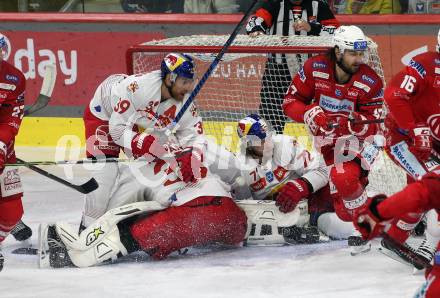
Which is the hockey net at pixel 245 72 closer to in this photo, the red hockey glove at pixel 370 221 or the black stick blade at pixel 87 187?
the black stick blade at pixel 87 187

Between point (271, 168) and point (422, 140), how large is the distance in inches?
45.2

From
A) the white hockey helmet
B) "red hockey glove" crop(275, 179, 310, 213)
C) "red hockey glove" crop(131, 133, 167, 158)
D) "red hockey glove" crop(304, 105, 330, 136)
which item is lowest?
"red hockey glove" crop(275, 179, 310, 213)

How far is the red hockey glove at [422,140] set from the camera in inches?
209

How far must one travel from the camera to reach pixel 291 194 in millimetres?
6105

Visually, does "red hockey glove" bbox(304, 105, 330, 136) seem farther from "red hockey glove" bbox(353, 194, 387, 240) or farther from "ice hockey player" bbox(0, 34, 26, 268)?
"red hockey glove" bbox(353, 194, 387, 240)

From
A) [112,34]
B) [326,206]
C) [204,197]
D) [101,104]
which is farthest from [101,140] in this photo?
[112,34]

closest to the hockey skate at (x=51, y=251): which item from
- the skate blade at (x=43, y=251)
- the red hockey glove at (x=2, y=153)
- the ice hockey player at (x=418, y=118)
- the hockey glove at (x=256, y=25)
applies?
the skate blade at (x=43, y=251)

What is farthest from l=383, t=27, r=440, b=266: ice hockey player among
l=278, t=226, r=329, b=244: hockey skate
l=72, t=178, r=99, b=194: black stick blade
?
l=72, t=178, r=99, b=194: black stick blade

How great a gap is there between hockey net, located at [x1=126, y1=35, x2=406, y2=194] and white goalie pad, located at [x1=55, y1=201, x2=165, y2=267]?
4.75ft

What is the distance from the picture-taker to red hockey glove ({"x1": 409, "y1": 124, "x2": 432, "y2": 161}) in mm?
5316

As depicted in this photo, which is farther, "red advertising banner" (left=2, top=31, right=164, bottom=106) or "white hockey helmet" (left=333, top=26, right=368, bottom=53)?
"red advertising banner" (left=2, top=31, right=164, bottom=106)

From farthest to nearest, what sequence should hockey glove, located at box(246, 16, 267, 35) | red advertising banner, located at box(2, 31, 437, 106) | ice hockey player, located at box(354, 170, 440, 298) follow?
red advertising banner, located at box(2, 31, 437, 106)
hockey glove, located at box(246, 16, 267, 35)
ice hockey player, located at box(354, 170, 440, 298)

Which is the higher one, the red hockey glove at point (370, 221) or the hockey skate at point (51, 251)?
the red hockey glove at point (370, 221)

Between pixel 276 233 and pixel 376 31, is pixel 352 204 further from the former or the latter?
pixel 376 31
